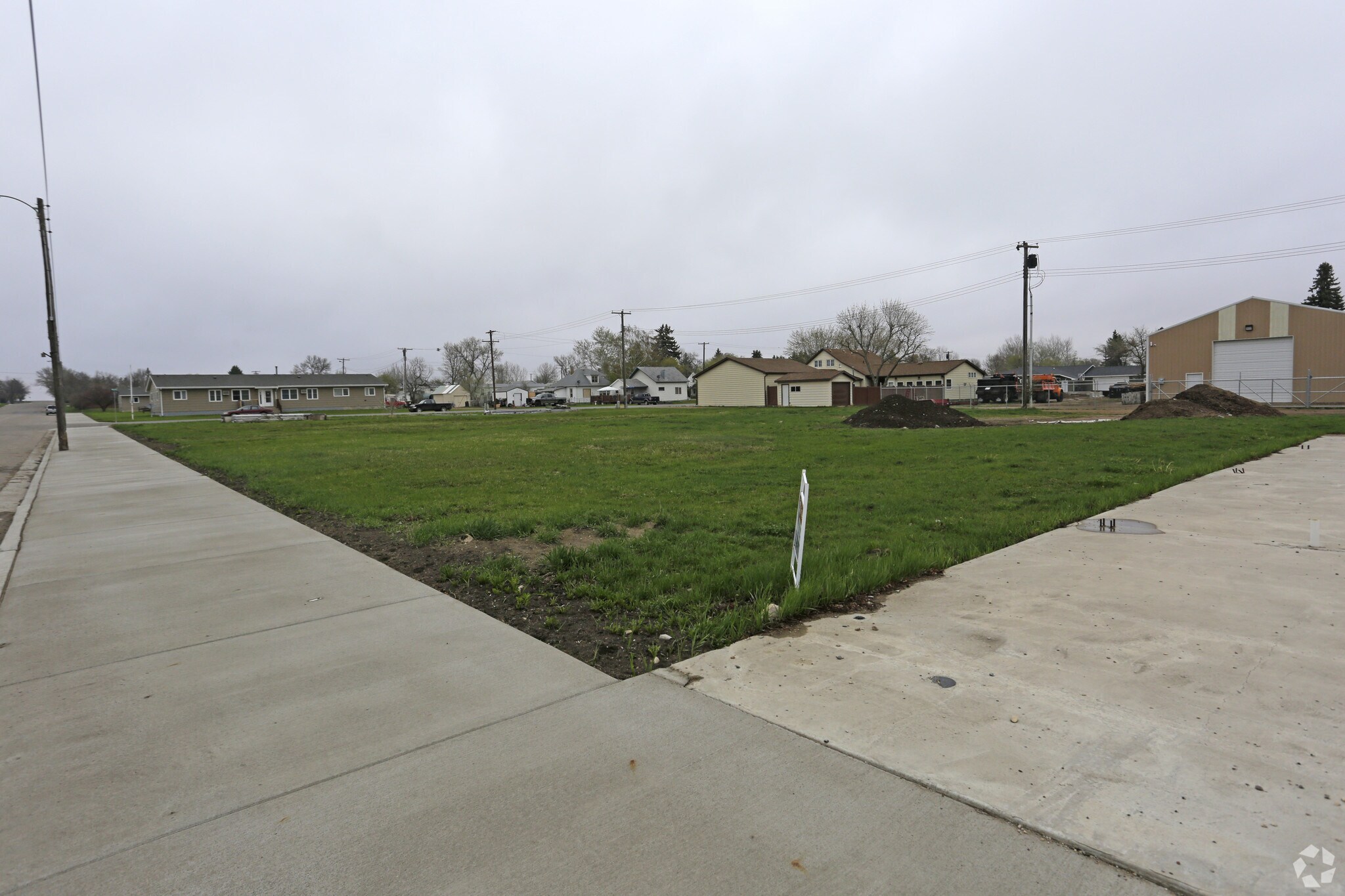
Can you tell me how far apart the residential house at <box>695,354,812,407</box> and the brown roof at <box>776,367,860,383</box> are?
67cm

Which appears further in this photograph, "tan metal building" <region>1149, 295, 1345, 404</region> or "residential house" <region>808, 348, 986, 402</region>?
"residential house" <region>808, 348, 986, 402</region>

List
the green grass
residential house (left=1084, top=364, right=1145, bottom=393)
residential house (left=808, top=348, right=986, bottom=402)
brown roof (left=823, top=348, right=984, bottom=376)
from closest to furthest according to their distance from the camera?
the green grass
residential house (left=808, top=348, right=986, bottom=402)
brown roof (left=823, top=348, right=984, bottom=376)
residential house (left=1084, top=364, right=1145, bottom=393)

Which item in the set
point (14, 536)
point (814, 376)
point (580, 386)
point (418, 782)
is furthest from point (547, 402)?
point (418, 782)

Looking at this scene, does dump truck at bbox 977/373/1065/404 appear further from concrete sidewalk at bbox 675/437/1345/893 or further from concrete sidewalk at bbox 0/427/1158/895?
concrete sidewalk at bbox 0/427/1158/895

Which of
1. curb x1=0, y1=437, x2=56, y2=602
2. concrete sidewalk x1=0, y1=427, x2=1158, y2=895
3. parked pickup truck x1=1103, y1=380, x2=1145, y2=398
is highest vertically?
parked pickup truck x1=1103, y1=380, x2=1145, y2=398

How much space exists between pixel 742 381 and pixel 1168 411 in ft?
143

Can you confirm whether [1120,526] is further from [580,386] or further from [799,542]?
[580,386]

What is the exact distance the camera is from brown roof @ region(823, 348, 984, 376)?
2987 inches

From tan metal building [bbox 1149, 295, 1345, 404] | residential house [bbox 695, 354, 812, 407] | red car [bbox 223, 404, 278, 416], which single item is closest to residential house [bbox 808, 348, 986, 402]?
residential house [bbox 695, 354, 812, 407]

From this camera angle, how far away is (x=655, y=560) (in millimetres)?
6438

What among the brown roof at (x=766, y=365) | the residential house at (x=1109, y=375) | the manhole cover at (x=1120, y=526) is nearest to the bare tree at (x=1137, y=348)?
the residential house at (x=1109, y=375)

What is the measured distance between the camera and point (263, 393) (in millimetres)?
84688

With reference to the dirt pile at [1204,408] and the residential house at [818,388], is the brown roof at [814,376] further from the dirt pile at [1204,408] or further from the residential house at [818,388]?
the dirt pile at [1204,408]

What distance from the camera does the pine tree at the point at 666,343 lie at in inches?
5172
